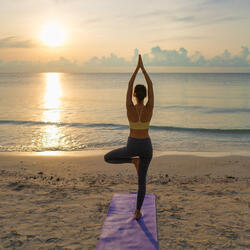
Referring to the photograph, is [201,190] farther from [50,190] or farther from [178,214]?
[50,190]

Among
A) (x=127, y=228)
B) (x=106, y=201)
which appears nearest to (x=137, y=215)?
(x=127, y=228)

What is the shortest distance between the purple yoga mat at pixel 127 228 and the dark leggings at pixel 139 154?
34cm

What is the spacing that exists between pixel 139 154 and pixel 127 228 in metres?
1.31

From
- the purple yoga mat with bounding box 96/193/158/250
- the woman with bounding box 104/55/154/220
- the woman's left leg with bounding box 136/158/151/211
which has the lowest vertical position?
the purple yoga mat with bounding box 96/193/158/250

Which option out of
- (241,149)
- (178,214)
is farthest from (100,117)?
(178,214)

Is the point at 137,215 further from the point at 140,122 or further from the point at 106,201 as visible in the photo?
the point at 140,122

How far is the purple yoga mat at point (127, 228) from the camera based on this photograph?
164 inches

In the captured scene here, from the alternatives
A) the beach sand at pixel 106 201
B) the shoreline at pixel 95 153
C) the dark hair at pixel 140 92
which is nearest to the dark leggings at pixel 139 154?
the dark hair at pixel 140 92

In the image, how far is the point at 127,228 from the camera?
4.68 meters

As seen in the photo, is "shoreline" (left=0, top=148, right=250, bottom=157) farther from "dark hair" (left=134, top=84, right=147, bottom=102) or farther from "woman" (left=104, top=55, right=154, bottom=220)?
"dark hair" (left=134, top=84, right=147, bottom=102)

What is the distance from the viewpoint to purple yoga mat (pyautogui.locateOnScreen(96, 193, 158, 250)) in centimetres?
416

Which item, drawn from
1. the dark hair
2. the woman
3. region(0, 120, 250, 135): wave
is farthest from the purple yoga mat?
region(0, 120, 250, 135): wave

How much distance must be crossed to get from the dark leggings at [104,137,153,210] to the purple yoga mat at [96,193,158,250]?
343 mm

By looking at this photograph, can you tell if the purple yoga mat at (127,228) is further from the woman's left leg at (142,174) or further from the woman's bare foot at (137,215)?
the woman's left leg at (142,174)
